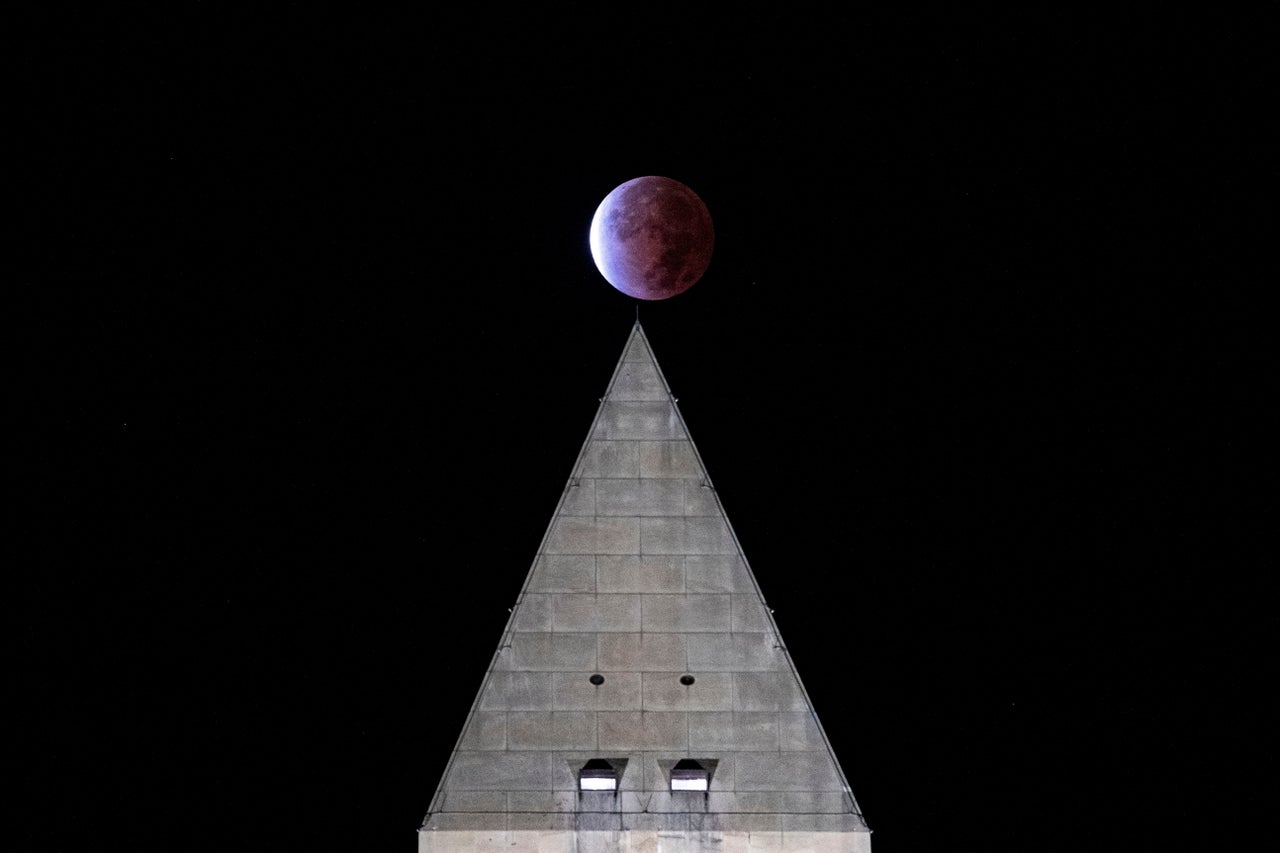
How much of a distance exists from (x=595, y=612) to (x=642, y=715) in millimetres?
1776

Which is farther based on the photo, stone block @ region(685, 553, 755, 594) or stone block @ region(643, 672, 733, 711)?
stone block @ region(685, 553, 755, 594)

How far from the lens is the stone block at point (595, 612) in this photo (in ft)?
140

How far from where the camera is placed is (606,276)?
44.7 meters

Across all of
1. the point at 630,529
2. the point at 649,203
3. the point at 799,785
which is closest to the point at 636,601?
the point at 630,529

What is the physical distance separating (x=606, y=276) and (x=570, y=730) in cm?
764

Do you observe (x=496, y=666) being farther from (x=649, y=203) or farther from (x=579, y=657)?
(x=649, y=203)

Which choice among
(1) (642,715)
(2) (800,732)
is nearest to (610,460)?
(1) (642,715)

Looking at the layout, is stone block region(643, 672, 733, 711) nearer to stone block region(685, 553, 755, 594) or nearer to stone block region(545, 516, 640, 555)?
stone block region(685, 553, 755, 594)

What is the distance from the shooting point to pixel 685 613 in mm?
42656

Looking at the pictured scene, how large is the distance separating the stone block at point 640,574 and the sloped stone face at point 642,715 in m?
0.02

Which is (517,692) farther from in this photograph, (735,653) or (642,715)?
(735,653)

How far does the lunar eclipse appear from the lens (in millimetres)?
44156

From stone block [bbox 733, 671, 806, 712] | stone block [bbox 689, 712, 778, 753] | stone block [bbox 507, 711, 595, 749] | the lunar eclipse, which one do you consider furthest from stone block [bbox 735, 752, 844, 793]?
the lunar eclipse

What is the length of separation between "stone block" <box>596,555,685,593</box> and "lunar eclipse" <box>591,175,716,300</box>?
4516mm
